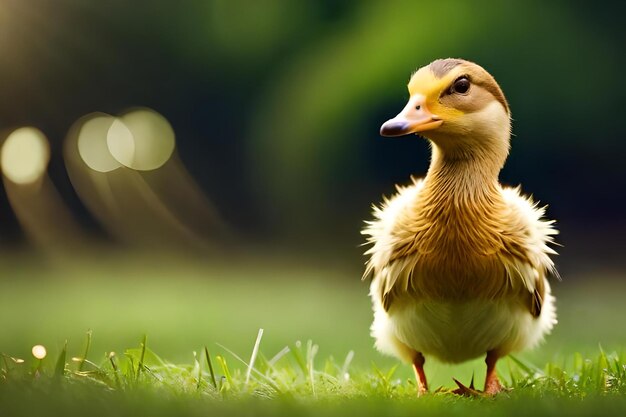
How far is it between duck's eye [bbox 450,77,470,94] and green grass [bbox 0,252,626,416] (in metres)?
0.88

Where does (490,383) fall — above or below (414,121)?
below

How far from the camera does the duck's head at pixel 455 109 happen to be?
2.59 meters

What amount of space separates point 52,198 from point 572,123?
3.83 metres

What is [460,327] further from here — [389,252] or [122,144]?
[122,144]

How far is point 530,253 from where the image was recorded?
8.78 feet

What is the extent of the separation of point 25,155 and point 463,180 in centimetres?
455

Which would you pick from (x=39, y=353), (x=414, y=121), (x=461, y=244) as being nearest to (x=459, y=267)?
(x=461, y=244)

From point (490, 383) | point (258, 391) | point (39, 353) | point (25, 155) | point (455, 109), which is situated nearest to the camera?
point (39, 353)

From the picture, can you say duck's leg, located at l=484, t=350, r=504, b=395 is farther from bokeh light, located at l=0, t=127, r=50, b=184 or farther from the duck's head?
bokeh light, located at l=0, t=127, r=50, b=184

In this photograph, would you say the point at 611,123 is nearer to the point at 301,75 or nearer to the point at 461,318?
the point at 301,75

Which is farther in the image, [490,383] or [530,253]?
[490,383]

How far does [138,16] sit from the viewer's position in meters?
6.63

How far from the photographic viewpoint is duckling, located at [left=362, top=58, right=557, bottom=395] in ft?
8.53

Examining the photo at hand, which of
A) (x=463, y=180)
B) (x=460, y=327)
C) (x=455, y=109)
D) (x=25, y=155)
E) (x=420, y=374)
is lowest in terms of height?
(x=420, y=374)
